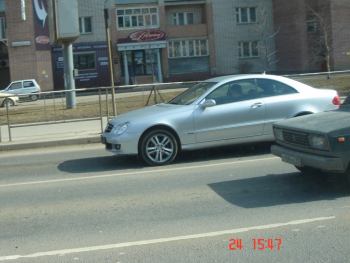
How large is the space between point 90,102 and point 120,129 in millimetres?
8189

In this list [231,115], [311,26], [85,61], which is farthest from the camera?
[311,26]

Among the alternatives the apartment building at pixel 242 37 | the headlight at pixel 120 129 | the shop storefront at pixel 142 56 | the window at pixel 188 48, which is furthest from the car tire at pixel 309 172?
the apartment building at pixel 242 37

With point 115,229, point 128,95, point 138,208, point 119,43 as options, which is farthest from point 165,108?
point 119,43

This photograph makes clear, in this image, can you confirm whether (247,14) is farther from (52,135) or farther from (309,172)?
(309,172)

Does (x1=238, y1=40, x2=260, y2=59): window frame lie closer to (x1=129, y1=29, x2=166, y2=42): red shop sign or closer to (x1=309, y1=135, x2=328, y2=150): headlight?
(x1=129, y1=29, x2=166, y2=42): red shop sign

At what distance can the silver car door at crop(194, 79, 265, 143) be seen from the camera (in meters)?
10.6

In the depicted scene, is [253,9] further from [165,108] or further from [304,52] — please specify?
[165,108]

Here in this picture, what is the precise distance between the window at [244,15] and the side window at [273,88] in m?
51.8

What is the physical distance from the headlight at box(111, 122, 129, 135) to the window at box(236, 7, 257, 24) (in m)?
53.0

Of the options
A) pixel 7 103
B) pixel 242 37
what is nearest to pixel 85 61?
pixel 242 37

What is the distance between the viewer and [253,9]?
206 feet

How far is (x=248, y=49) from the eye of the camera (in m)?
61.9

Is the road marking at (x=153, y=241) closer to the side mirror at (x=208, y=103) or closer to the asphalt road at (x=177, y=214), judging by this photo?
the asphalt road at (x=177, y=214)

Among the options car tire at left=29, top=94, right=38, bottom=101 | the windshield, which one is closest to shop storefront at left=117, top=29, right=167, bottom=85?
car tire at left=29, top=94, right=38, bottom=101
